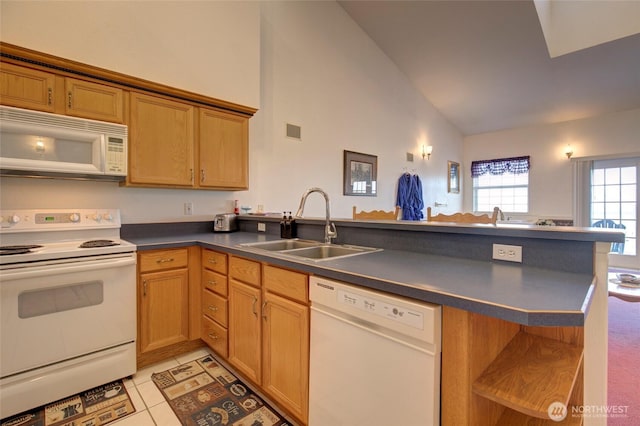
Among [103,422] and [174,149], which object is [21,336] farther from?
[174,149]

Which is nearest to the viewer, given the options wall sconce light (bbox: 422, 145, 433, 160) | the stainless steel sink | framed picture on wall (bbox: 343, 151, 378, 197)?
the stainless steel sink

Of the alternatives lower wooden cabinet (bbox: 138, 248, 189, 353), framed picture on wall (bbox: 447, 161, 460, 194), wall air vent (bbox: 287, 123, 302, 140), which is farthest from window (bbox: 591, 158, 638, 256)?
lower wooden cabinet (bbox: 138, 248, 189, 353)

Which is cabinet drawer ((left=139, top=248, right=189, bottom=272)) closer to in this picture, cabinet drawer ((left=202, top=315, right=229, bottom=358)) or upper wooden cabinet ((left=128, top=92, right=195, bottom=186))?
cabinet drawer ((left=202, top=315, right=229, bottom=358))

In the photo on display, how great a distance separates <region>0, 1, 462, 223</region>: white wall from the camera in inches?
82.7

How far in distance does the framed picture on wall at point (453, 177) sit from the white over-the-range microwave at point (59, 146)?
5951 mm

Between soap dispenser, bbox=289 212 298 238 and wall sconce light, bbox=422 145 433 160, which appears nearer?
soap dispenser, bbox=289 212 298 238

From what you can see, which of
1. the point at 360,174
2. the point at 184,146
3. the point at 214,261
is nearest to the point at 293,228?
the point at 214,261

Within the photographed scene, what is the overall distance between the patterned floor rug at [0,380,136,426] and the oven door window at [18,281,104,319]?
0.54m

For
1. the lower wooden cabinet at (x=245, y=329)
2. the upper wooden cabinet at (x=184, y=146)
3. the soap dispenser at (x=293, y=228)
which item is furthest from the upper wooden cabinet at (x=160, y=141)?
the lower wooden cabinet at (x=245, y=329)

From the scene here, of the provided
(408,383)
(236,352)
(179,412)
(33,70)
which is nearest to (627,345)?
(408,383)

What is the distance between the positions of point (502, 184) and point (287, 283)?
636 cm

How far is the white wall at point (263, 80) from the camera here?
2100mm

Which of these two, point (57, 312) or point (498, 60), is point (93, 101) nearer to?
point (57, 312)

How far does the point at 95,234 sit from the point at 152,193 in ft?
1.77
